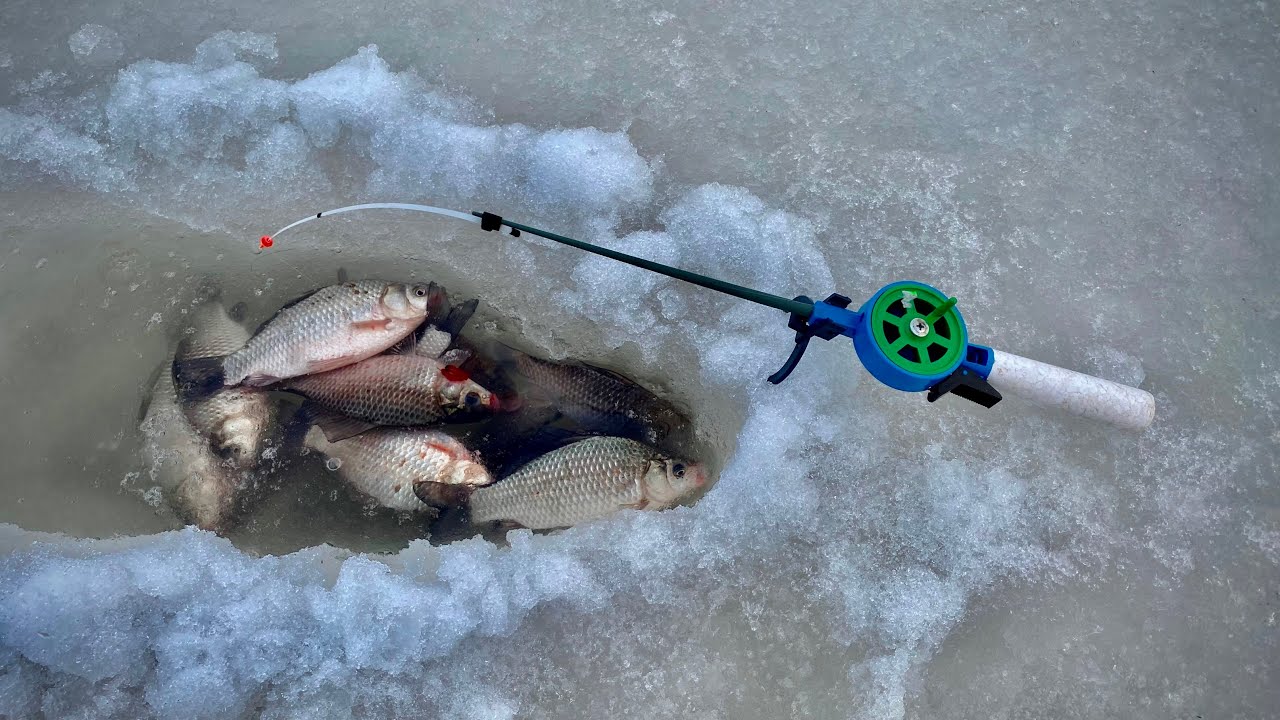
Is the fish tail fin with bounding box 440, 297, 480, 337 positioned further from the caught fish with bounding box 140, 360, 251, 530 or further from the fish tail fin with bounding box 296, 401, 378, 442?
the caught fish with bounding box 140, 360, 251, 530

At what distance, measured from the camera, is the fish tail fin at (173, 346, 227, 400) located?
91.8 inches

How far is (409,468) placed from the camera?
226cm

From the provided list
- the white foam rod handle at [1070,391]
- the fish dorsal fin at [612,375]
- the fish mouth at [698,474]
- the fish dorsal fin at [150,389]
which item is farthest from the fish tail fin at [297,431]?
the white foam rod handle at [1070,391]

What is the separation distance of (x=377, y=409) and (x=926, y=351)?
1.52m

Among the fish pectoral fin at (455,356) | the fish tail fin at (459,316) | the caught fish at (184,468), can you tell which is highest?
the fish tail fin at (459,316)

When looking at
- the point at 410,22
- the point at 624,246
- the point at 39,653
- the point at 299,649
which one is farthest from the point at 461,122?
the point at 39,653

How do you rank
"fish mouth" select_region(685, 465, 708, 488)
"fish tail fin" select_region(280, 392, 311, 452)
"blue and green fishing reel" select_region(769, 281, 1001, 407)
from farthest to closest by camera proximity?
"fish tail fin" select_region(280, 392, 311, 452), "fish mouth" select_region(685, 465, 708, 488), "blue and green fishing reel" select_region(769, 281, 1001, 407)

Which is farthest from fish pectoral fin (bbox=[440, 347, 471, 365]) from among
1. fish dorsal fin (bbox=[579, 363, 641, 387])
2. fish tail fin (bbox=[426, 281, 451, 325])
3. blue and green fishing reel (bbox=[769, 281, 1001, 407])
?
blue and green fishing reel (bbox=[769, 281, 1001, 407])

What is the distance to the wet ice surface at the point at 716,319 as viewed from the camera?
6.35 feet

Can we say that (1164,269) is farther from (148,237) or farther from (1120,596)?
(148,237)

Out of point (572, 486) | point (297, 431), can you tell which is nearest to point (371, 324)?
point (297, 431)

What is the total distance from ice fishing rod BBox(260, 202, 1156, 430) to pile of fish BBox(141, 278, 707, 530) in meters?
0.60

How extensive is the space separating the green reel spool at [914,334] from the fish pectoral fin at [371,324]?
1.41 m

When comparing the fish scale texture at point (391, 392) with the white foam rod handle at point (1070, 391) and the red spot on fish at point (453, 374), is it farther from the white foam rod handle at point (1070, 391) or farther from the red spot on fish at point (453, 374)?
the white foam rod handle at point (1070, 391)
